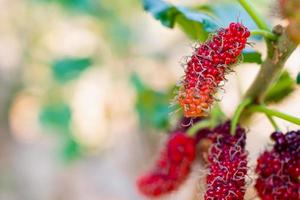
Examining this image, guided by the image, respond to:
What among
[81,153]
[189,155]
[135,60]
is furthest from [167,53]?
[189,155]

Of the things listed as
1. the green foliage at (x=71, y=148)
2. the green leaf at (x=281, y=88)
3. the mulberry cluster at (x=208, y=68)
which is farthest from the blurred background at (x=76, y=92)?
the mulberry cluster at (x=208, y=68)

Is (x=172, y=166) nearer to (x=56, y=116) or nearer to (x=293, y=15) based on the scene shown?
(x=293, y=15)

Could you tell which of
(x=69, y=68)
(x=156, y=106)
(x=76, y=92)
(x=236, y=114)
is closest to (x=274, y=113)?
(x=236, y=114)

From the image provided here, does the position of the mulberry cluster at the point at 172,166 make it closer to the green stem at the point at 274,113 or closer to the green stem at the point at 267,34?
the green stem at the point at 274,113

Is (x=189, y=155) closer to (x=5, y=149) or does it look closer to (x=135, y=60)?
(x=135, y=60)

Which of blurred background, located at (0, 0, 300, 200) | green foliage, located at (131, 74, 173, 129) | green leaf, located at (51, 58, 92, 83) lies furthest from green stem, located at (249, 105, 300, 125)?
green leaf, located at (51, 58, 92, 83)

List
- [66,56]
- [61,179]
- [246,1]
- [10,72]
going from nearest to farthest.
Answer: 1. [246,1]
2. [66,56]
3. [10,72]
4. [61,179]
